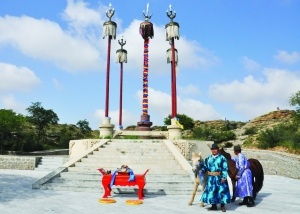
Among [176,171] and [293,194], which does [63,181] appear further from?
[293,194]

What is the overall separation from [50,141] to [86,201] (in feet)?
132


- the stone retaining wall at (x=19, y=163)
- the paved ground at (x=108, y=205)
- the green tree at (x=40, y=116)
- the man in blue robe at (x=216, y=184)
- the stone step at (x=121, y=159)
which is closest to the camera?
the paved ground at (x=108, y=205)

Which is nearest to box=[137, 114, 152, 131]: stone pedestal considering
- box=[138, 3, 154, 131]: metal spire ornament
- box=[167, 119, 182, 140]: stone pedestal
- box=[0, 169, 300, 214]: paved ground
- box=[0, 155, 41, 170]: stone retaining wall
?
box=[138, 3, 154, 131]: metal spire ornament

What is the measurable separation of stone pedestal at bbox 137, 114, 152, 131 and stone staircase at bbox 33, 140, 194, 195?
694cm

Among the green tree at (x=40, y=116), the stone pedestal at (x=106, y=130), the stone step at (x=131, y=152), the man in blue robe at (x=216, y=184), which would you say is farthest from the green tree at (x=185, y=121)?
the man in blue robe at (x=216, y=184)

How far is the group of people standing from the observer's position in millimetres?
7336

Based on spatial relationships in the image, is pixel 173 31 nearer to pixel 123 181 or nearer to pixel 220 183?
pixel 123 181

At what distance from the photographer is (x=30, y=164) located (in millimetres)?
17625

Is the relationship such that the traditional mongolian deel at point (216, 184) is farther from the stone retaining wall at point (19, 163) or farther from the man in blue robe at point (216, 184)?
the stone retaining wall at point (19, 163)

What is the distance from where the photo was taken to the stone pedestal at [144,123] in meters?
24.8

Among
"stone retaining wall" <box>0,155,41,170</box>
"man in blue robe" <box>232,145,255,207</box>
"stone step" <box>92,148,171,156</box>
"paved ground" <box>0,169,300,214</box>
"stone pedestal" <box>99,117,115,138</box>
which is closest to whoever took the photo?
"paved ground" <box>0,169,300,214</box>

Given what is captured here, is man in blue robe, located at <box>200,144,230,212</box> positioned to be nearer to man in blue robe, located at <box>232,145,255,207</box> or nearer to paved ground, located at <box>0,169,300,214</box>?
paved ground, located at <box>0,169,300,214</box>

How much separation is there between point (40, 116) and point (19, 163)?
1239 inches

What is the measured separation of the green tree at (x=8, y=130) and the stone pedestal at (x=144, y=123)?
1242cm
